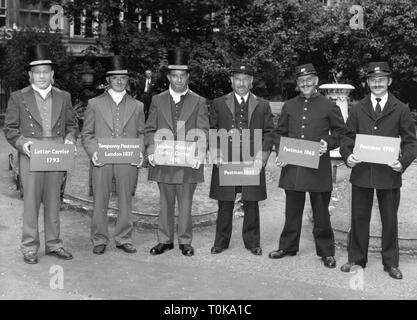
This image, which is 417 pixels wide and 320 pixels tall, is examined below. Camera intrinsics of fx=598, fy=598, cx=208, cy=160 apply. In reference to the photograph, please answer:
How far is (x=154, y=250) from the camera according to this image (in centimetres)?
646

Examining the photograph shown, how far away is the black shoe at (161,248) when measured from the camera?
21.2ft

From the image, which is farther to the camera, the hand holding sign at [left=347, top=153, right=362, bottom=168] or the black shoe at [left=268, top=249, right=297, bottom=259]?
the black shoe at [left=268, top=249, right=297, bottom=259]

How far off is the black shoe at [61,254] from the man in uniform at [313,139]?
2117mm

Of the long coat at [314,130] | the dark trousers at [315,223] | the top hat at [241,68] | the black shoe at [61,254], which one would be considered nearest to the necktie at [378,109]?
the long coat at [314,130]

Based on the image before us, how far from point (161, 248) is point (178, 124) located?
1357 mm

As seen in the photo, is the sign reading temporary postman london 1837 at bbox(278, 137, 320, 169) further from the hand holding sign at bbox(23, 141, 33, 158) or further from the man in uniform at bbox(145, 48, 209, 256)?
the hand holding sign at bbox(23, 141, 33, 158)

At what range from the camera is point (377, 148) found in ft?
18.5

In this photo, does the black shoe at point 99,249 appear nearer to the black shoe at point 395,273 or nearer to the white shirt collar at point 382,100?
the black shoe at point 395,273

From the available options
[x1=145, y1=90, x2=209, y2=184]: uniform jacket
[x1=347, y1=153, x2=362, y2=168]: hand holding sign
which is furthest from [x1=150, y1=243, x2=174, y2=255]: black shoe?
[x1=347, y1=153, x2=362, y2=168]: hand holding sign

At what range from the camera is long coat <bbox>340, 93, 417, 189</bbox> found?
5707 millimetres

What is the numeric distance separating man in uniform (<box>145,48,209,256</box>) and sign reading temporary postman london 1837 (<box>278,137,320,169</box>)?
2.82 feet

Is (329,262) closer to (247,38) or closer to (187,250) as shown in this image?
(187,250)

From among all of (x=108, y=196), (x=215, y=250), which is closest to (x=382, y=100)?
(x=215, y=250)
